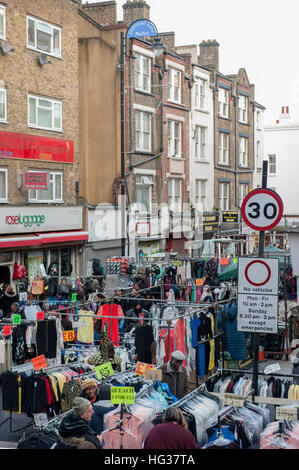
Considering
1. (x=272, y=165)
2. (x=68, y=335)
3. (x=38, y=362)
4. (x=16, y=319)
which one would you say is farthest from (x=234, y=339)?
(x=272, y=165)

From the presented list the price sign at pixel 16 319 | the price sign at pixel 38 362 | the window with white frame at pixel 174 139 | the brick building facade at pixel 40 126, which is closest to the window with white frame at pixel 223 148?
the window with white frame at pixel 174 139

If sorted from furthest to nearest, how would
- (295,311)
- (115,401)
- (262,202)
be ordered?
(295,311) → (262,202) → (115,401)

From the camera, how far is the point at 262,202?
869 centimetres

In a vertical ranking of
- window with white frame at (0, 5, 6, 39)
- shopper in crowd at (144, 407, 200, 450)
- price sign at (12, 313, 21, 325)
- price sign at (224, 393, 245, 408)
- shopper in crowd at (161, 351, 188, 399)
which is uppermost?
window with white frame at (0, 5, 6, 39)

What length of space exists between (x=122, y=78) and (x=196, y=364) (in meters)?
22.0

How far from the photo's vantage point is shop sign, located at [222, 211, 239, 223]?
4178 cm

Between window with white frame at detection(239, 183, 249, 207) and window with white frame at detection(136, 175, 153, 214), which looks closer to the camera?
window with white frame at detection(136, 175, 153, 214)

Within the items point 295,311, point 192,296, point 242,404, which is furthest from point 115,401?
point 192,296

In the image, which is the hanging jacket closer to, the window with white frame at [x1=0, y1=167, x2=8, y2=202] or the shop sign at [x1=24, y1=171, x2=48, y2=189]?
the window with white frame at [x1=0, y1=167, x2=8, y2=202]

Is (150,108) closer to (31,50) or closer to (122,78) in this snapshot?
(122,78)

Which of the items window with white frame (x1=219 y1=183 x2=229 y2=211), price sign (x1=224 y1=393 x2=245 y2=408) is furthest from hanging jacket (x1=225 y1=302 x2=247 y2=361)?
window with white frame (x1=219 y1=183 x2=229 y2=211)

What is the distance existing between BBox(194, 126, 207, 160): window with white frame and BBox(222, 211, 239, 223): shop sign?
13.8 ft

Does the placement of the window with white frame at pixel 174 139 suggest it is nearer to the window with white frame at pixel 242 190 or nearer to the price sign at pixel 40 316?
the window with white frame at pixel 242 190

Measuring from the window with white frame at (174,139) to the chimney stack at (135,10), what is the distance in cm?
604
